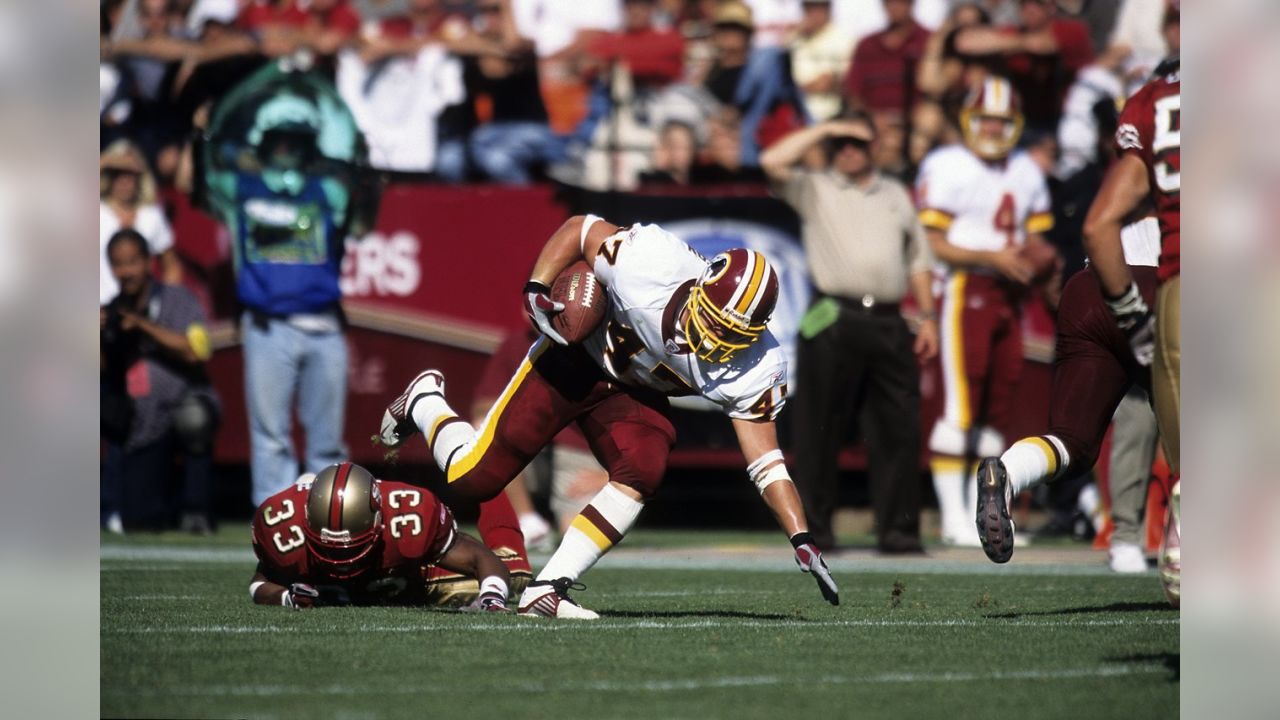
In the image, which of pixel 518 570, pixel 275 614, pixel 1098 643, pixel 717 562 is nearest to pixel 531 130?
pixel 717 562

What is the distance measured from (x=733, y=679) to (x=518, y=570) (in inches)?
88.5

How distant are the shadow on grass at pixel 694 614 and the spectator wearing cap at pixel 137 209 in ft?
17.8

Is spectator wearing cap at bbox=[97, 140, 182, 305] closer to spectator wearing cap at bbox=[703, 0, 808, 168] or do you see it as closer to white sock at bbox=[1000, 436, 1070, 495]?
spectator wearing cap at bbox=[703, 0, 808, 168]

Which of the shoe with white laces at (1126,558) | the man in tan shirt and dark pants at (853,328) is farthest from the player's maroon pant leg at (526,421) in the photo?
the man in tan shirt and dark pants at (853,328)

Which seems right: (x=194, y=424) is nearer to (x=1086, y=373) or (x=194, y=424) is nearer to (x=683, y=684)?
(x=1086, y=373)

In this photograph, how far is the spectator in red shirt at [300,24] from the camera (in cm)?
1195

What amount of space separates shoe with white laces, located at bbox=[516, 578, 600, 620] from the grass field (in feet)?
0.33

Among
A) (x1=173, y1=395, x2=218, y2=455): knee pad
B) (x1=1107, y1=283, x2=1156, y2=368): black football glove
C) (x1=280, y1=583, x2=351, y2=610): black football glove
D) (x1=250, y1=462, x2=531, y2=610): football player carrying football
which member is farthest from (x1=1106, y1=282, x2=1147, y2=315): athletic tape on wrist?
(x1=173, y1=395, x2=218, y2=455): knee pad

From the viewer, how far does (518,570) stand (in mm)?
6949

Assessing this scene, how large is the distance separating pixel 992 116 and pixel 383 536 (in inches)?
224

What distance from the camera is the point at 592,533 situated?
20.2 feet

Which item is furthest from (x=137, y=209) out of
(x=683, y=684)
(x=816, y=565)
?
Result: (x=683, y=684)

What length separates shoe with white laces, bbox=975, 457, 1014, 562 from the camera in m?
5.92
